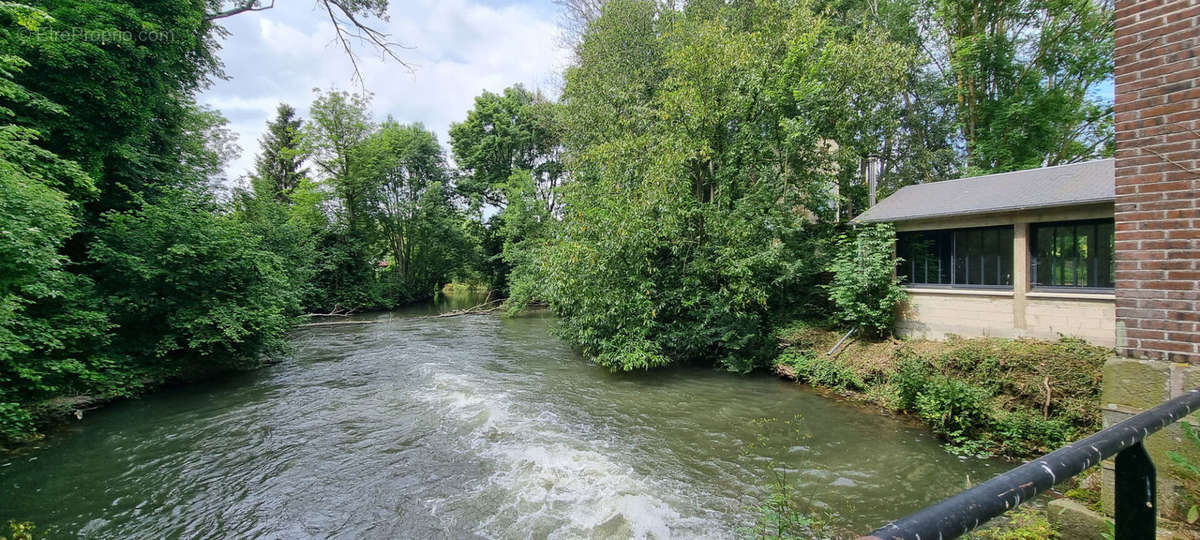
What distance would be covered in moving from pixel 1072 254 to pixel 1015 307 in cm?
137

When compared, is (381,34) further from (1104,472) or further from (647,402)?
(1104,472)

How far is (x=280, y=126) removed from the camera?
36.7 metres

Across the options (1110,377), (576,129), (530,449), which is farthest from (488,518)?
(576,129)

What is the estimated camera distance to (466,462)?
692 cm

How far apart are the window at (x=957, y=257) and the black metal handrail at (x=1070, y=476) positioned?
10.9 meters

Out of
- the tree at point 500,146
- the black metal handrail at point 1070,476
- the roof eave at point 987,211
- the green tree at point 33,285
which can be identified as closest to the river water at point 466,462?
the green tree at point 33,285

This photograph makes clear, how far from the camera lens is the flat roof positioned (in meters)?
8.95

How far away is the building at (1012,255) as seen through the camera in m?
8.81

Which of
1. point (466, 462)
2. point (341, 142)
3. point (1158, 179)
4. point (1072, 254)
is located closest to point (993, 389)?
point (1072, 254)

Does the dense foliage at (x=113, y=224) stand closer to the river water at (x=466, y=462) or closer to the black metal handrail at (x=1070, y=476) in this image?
the river water at (x=466, y=462)

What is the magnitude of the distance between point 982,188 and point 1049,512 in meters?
9.93

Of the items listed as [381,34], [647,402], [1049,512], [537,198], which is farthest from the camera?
[537,198]

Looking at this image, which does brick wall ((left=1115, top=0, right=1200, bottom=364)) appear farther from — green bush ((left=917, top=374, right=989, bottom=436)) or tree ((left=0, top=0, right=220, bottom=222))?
tree ((left=0, top=0, right=220, bottom=222))

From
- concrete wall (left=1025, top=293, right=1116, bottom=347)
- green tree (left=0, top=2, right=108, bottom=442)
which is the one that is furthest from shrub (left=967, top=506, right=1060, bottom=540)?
green tree (left=0, top=2, right=108, bottom=442)
